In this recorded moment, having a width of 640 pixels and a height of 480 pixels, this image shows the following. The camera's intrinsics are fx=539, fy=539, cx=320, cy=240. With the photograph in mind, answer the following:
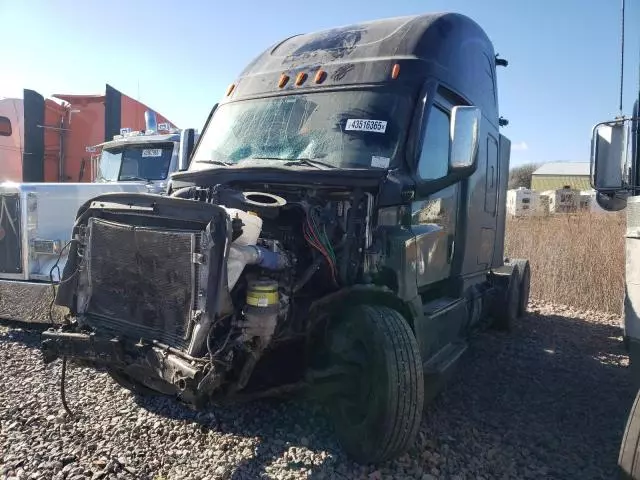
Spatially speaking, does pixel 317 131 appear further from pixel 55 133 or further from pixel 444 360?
pixel 55 133

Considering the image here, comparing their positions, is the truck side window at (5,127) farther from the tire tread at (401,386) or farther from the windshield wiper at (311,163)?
the tire tread at (401,386)

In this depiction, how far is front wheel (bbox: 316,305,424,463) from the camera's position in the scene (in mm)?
3129

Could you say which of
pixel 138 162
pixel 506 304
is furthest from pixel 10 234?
pixel 506 304

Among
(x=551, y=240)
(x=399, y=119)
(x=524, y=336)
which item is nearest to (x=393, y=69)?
(x=399, y=119)

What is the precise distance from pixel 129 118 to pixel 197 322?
8.72 meters

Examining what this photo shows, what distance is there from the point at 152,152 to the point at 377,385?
545 cm

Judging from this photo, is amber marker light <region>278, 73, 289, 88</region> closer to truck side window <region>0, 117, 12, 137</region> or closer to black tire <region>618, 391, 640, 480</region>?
black tire <region>618, 391, 640, 480</region>

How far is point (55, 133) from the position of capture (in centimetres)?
1022

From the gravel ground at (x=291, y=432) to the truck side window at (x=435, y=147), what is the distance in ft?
6.15

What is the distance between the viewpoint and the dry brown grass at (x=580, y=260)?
874cm

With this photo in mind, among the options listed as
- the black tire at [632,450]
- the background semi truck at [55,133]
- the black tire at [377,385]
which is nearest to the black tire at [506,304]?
the black tire at [377,385]

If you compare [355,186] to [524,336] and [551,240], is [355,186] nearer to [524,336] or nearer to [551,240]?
[524,336]

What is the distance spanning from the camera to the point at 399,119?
3.95 metres

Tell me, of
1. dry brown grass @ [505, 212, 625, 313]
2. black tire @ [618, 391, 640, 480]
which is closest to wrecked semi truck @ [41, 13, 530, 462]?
black tire @ [618, 391, 640, 480]
